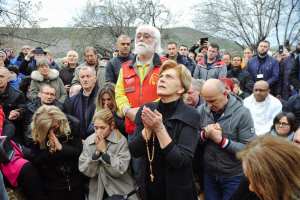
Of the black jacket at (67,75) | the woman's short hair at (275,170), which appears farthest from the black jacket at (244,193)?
the black jacket at (67,75)

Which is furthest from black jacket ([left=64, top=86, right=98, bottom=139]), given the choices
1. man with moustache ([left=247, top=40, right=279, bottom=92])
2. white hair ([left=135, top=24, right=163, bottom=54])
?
man with moustache ([left=247, top=40, right=279, bottom=92])

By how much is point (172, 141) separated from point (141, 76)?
130cm

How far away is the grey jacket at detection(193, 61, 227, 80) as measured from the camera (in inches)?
287

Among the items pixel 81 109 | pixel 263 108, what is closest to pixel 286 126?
pixel 263 108

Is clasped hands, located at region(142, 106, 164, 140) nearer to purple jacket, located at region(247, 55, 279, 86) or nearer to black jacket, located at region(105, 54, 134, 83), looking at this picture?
black jacket, located at region(105, 54, 134, 83)

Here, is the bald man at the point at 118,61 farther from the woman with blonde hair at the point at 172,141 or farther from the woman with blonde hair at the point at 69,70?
the woman with blonde hair at the point at 69,70

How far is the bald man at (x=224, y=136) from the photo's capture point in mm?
3680

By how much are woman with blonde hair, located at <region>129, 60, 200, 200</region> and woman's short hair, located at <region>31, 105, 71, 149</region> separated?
1.42 m

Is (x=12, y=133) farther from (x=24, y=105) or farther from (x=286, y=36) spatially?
(x=286, y=36)

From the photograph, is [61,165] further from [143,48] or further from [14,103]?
[143,48]

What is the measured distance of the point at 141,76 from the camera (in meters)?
4.02

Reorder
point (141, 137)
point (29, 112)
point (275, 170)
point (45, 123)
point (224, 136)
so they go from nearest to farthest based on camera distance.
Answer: point (275, 170) < point (141, 137) < point (224, 136) < point (45, 123) < point (29, 112)

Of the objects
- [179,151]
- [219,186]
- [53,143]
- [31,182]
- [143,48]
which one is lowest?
[31,182]

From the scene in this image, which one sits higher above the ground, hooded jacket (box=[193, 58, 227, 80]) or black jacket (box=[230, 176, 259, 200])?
hooded jacket (box=[193, 58, 227, 80])
